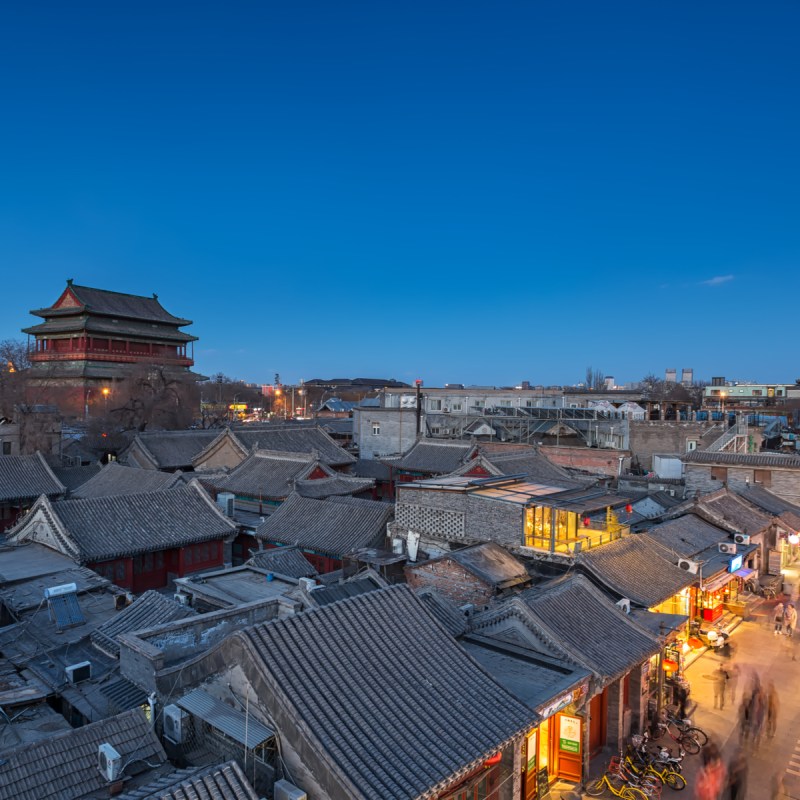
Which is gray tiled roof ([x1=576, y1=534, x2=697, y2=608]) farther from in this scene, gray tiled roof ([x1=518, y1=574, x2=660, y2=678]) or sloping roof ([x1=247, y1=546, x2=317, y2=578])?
sloping roof ([x1=247, y1=546, x2=317, y2=578])

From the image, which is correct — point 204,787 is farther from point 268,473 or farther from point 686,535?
point 268,473

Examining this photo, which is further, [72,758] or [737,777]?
[737,777]

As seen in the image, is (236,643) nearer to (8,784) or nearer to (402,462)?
(8,784)

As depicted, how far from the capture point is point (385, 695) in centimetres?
871

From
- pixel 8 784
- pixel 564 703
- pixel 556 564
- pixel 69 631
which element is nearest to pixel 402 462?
pixel 556 564

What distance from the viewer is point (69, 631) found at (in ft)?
50.9

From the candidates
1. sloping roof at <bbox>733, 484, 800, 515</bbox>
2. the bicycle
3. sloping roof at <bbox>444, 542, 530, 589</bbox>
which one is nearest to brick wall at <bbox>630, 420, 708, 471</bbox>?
sloping roof at <bbox>733, 484, 800, 515</bbox>

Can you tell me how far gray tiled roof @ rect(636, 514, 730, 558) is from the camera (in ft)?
64.1

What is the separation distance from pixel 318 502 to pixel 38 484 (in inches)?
620

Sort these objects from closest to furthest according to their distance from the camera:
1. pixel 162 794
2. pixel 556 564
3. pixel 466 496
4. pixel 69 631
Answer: pixel 162 794, pixel 69 631, pixel 556 564, pixel 466 496

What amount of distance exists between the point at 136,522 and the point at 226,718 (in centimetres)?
1669

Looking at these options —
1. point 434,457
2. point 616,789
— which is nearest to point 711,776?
point 616,789

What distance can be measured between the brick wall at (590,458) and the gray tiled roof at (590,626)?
24.8 meters

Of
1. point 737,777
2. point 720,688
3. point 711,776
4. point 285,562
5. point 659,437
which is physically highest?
point 659,437
